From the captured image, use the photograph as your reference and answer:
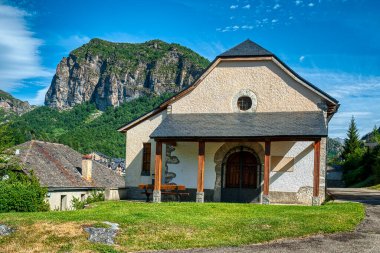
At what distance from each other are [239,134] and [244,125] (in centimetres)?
121

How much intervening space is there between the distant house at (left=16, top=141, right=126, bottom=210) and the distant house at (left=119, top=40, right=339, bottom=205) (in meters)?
8.19

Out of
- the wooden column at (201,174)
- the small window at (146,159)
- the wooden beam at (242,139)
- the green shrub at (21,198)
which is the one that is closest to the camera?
the green shrub at (21,198)

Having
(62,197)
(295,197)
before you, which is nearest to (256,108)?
(295,197)

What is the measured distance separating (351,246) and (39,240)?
26.0 ft

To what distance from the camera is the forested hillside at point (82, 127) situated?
109938 mm

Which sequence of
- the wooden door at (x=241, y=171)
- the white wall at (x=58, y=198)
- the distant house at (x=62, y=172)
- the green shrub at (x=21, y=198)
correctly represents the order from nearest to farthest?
the green shrub at (x=21, y=198)
the wooden door at (x=241, y=171)
the white wall at (x=58, y=198)
the distant house at (x=62, y=172)

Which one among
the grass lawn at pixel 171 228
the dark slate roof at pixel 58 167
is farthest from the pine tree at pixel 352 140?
the grass lawn at pixel 171 228

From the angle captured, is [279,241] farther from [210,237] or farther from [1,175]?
[1,175]

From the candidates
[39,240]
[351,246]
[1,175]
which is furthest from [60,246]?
[1,175]

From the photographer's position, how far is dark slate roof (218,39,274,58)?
22120 millimetres

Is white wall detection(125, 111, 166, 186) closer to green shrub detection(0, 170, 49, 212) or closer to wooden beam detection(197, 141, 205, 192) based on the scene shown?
wooden beam detection(197, 141, 205, 192)

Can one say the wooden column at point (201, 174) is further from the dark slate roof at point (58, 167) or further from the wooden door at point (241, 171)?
the dark slate roof at point (58, 167)

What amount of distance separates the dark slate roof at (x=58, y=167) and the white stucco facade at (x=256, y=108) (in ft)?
36.4

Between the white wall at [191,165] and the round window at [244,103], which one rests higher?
the round window at [244,103]
